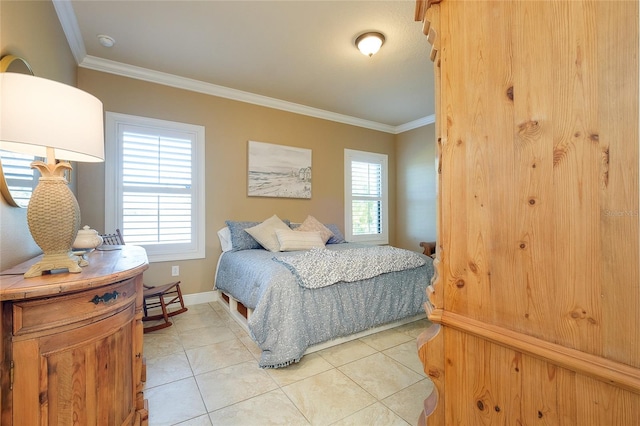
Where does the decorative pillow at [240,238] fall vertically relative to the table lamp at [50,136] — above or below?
below

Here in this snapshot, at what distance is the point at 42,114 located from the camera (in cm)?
101

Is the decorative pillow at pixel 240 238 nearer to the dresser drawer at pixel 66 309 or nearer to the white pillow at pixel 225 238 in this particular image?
the white pillow at pixel 225 238

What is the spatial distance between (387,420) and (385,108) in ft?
13.2

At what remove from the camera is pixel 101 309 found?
105 cm

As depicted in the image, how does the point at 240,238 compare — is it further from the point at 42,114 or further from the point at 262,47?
the point at 42,114

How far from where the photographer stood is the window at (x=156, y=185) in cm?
301

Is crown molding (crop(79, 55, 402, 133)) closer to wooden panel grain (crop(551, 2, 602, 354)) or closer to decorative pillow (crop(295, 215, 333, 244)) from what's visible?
decorative pillow (crop(295, 215, 333, 244))

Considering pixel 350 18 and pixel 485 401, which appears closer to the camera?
pixel 485 401

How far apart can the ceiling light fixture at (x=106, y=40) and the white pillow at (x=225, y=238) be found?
214 centimetres

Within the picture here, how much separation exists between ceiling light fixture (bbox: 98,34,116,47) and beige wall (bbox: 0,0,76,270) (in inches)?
13.1

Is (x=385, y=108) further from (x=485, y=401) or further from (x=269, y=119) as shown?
(x=485, y=401)

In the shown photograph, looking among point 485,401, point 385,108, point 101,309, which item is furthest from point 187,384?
point 385,108

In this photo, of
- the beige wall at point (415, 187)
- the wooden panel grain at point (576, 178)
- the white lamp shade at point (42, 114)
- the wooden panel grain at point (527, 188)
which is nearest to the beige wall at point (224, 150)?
the beige wall at point (415, 187)

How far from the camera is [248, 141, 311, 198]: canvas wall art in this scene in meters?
3.82
